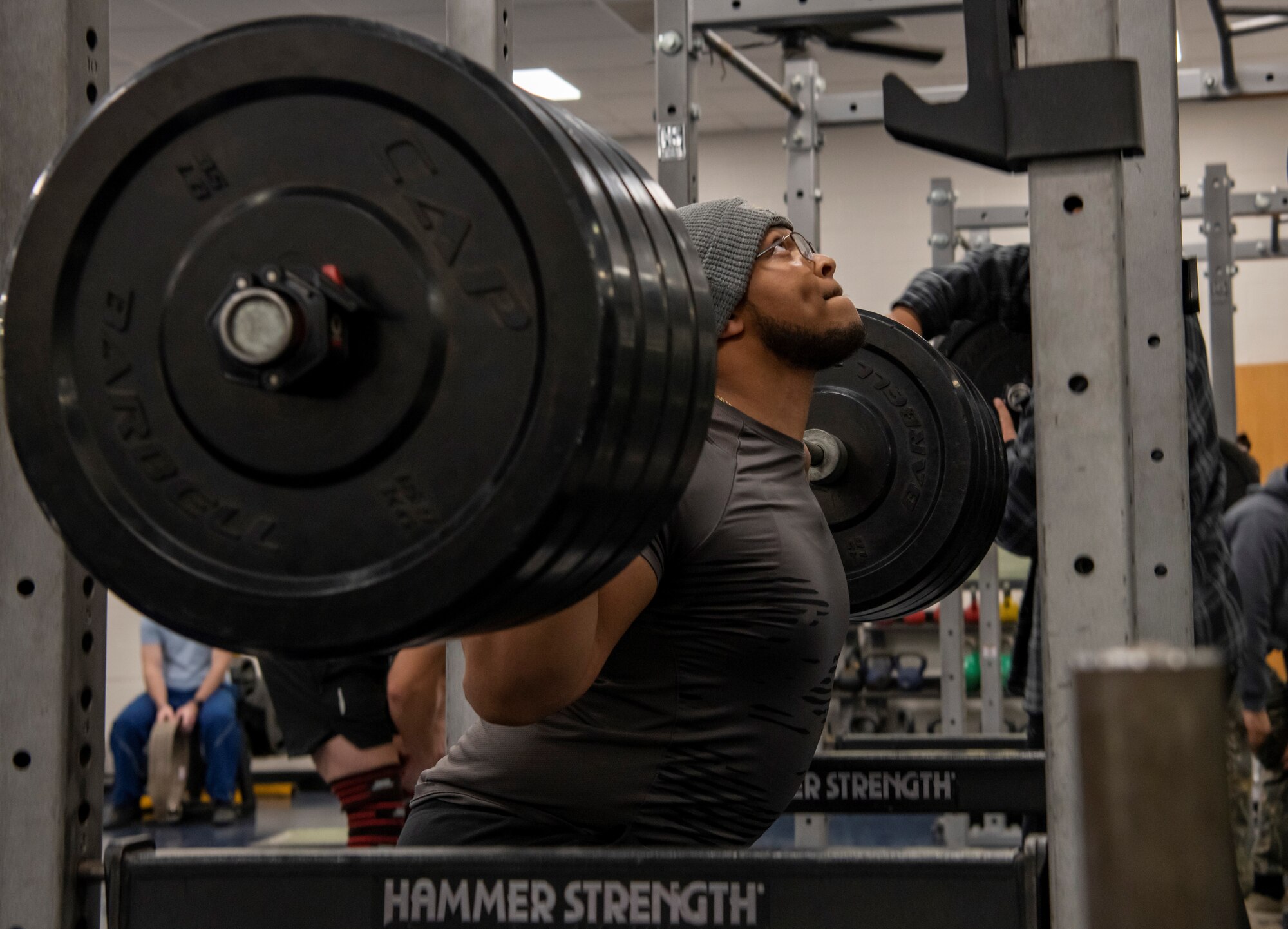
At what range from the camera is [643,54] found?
7148 millimetres

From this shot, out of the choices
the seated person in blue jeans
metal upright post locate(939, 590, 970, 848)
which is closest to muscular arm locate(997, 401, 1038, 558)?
metal upright post locate(939, 590, 970, 848)

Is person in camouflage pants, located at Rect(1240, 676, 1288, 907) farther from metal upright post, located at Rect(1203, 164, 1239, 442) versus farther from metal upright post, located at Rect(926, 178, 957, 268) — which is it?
metal upright post, located at Rect(926, 178, 957, 268)

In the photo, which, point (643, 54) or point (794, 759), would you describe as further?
point (643, 54)

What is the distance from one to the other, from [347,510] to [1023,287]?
1.99m

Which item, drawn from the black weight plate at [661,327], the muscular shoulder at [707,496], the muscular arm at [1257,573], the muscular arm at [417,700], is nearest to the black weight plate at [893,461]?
the muscular shoulder at [707,496]

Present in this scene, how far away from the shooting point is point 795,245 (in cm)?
174

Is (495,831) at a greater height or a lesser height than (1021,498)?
lesser

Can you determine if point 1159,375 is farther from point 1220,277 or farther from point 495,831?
point 1220,277

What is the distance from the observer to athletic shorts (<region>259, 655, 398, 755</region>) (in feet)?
9.93

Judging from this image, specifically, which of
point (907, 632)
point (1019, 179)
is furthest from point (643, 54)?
point (907, 632)

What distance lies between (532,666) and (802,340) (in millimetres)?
663

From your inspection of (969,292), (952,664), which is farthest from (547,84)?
(969,292)

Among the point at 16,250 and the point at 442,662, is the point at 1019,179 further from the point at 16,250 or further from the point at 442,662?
the point at 16,250

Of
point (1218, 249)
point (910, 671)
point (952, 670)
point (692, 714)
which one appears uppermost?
point (1218, 249)
